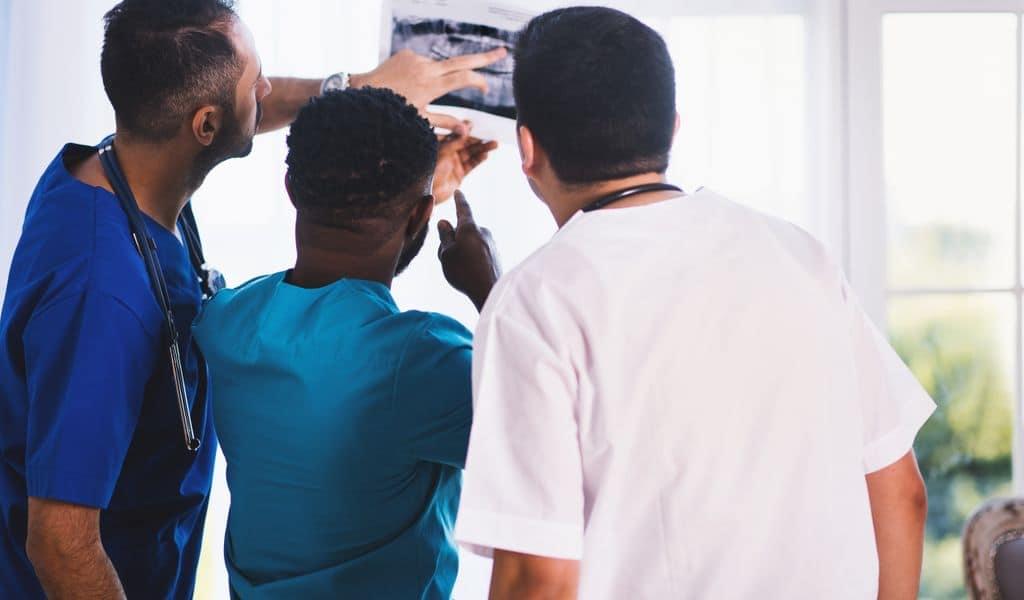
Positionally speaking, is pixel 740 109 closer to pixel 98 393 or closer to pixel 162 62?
pixel 162 62

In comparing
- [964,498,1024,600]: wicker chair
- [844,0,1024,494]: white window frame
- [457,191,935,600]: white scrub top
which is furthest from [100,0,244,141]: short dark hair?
[844,0,1024,494]: white window frame

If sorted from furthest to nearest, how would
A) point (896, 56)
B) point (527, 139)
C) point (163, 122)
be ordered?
point (896, 56) < point (163, 122) < point (527, 139)

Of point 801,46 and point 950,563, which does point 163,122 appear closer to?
point 801,46

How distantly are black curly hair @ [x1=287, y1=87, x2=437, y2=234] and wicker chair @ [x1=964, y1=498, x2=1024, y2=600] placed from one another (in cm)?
89

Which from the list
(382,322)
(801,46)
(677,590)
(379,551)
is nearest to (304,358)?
(382,322)

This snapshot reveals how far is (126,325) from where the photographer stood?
1144mm

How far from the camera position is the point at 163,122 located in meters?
1.27

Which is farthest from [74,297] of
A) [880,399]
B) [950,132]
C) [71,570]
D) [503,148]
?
[950,132]

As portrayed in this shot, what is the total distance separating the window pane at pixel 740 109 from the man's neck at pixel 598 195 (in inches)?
69.4

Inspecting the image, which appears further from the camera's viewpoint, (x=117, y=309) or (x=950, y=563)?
(x=950, y=563)

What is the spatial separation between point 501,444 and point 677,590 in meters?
0.20

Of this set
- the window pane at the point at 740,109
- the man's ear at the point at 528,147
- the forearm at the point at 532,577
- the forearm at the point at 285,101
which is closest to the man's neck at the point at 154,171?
the forearm at the point at 285,101

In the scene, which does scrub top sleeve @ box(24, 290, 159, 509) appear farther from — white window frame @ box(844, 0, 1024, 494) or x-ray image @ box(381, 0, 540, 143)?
white window frame @ box(844, 0, 1024, 494)

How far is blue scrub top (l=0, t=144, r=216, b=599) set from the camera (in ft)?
3.64
